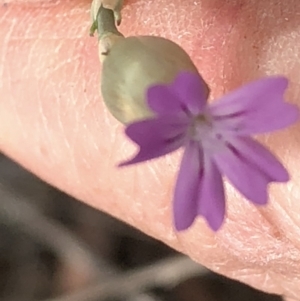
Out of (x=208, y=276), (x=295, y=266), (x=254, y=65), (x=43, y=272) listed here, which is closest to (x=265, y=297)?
(x=208, y=276)

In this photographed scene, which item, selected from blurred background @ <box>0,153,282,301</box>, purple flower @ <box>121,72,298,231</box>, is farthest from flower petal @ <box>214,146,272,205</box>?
blurred background @ <box>0,153,282,301</box>

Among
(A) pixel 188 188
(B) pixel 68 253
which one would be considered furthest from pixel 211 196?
(B) pixel 68 253

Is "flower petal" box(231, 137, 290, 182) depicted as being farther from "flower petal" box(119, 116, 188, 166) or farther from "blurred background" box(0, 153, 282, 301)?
"blurred background" box(0, 153, 282, 301)

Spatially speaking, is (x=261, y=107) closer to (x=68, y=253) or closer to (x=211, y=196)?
(x=211, y=196)

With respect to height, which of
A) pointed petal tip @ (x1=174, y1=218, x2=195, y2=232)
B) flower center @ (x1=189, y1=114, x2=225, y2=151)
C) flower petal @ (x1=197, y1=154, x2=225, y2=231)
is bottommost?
pointed petal tip @ (x1=174, y1=218, x2=195, y2=232)

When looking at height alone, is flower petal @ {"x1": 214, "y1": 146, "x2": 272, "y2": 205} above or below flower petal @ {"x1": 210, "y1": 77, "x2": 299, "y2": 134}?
below

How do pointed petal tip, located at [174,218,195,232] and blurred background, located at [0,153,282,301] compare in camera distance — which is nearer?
pointed petal tip, located at [174,218,195,232]
